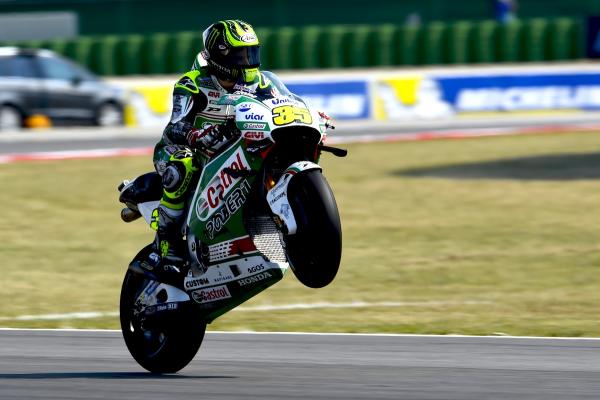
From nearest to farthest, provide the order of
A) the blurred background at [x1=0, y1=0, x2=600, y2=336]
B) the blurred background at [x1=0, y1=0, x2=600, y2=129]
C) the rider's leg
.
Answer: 1. the rider's leg
2. the blurred background at [x1=0, y1=0, x2=600, y2=336]
3. the blurred background at [x1=0, y1=0, x2=600, y2=129]

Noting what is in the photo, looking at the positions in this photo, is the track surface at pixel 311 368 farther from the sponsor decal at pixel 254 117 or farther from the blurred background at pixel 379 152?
the sponsor decal at pixel 254 117

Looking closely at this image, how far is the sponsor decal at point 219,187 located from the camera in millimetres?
7129

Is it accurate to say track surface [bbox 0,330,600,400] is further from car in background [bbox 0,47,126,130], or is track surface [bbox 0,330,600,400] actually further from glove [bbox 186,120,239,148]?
car in background [bbox 0,47,126,130]

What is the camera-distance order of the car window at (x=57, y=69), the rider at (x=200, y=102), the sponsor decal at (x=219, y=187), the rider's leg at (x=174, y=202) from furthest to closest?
the car window at (x=57, y=69) → the rider's leg at (x=174, y=202) → the rider at (x=200, y=102) → the sponsor decal at (x=219, y=187)

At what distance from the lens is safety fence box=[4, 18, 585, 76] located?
106 ft

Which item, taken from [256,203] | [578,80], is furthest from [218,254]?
[578,80]

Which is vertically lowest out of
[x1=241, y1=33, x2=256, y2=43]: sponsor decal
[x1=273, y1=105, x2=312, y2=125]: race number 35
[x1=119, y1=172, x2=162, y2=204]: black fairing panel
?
[x1=119, y1=172, x2=162, y2=204]: black fairing panel

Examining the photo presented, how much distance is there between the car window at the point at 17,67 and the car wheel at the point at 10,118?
0.73 metres

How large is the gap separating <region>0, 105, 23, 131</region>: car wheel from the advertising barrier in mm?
5666

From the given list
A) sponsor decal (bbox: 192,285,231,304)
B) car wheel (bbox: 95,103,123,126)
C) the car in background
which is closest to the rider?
sponsor decal (bbox: 192,285,231,304)

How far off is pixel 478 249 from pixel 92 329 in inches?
225

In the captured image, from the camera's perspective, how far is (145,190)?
8148 millimetres

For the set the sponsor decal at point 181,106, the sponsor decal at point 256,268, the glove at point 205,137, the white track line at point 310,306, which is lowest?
the white track line at point 310,306

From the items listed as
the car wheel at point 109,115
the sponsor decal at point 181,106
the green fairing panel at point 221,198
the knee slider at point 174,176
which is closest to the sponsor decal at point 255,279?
the green fairing panel at point 221,198
